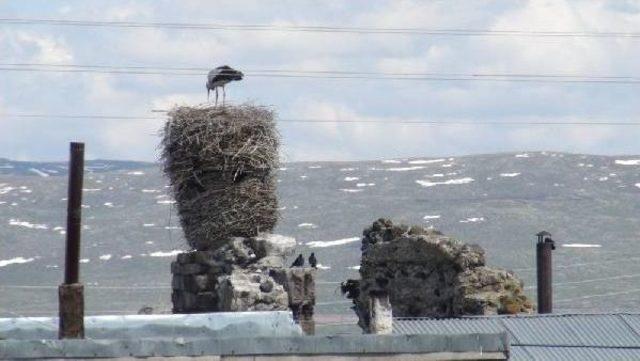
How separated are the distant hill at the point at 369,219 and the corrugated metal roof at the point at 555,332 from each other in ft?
179

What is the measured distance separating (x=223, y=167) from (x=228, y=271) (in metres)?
1.49

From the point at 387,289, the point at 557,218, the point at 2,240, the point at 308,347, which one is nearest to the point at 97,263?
the point at 2,240

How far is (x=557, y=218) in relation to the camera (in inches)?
4909

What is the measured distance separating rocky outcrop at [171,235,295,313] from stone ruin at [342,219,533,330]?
3160 millimetres

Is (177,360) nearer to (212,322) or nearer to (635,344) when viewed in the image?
(212,322)

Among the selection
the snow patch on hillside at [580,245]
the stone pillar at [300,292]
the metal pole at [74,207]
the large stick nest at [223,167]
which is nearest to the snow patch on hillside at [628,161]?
the snow patch on hillside at [580,245]

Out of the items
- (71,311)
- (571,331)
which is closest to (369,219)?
(571,331)

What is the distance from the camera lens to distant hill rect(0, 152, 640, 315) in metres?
99.2

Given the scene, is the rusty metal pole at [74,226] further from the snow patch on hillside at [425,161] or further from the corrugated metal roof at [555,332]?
the snow patch on hillside at [425,161]

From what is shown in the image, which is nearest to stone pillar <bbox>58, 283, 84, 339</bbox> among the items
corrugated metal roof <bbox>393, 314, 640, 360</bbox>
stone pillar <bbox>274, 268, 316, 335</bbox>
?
stone pillar <bbox>274, 268, 316, 335</bbox>

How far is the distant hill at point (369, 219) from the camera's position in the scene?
99.2 meters

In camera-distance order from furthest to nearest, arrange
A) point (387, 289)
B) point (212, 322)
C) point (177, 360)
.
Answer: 1. point (387, 289)
2. point (212, 322)
3. point (177, 360)

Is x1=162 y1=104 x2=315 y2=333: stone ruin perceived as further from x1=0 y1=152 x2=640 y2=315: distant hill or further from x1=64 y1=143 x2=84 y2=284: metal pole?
x1=0 y1=152 x2=640 y2=315: distant hill

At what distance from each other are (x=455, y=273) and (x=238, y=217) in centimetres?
421
